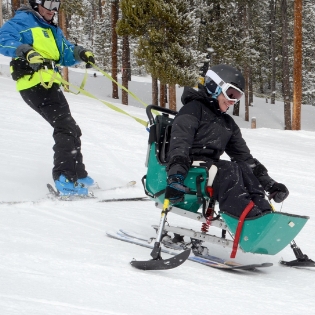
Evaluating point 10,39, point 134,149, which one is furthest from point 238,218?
point 134,149

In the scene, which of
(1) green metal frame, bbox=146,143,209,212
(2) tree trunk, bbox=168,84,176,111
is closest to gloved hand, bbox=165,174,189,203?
(1) green metal frame, bbox=146,143,209,212

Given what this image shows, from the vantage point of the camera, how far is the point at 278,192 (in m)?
3.70

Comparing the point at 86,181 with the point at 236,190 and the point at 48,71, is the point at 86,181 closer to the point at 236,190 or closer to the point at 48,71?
the point at 48,71

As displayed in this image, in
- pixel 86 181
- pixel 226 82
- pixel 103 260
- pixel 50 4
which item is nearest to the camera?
pixel 103 260

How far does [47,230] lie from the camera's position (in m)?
3.92

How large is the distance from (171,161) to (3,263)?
1.25 metres

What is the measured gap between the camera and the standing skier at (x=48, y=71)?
4969 mm

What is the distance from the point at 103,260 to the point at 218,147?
3.98ft

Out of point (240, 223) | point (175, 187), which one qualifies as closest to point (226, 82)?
point (175, 187)

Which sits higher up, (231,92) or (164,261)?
(231,92)

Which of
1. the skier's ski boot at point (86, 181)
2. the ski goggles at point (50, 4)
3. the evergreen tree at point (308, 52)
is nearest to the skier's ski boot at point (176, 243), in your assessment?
the skier's ski boot at point (86, 181)

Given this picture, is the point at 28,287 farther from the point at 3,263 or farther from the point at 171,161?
the point at 171,161

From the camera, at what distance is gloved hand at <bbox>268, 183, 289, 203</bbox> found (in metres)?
3.68

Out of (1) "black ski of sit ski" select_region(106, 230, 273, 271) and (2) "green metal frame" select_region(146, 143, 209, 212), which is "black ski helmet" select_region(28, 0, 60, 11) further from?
(1) "black ski of sit ski" select_region(106, 230, 273, 271)
